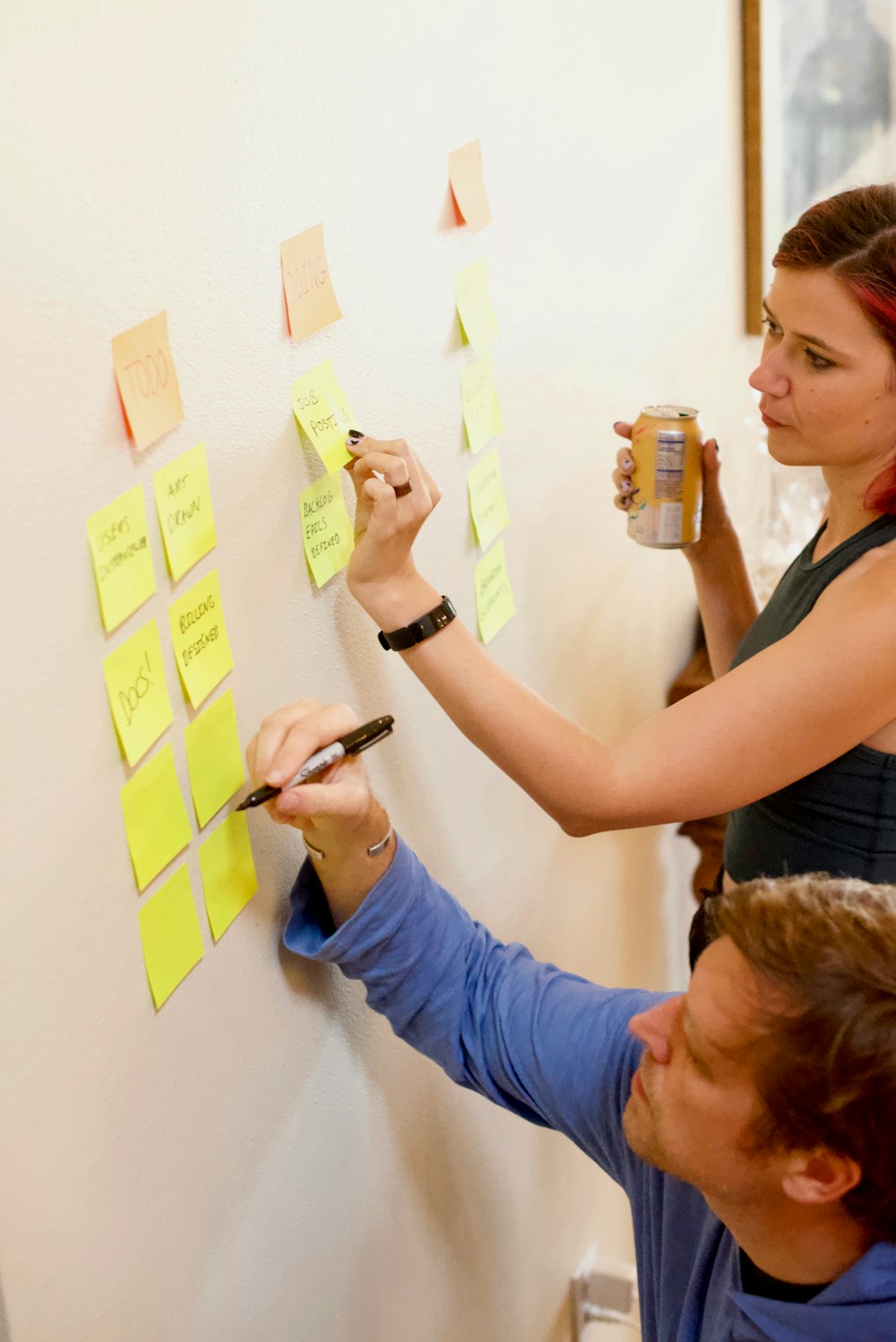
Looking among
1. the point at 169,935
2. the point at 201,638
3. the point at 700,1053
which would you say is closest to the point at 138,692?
the point at 201,638

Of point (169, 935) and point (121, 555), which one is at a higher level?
point (121, 555)

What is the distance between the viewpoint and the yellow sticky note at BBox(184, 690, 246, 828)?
2.93ft

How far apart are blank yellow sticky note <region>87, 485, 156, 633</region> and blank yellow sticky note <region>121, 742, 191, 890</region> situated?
11 cm

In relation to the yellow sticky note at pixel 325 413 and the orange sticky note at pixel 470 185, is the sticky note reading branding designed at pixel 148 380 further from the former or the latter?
the orange sticky note at pixel 470 185

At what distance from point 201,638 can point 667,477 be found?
64cm

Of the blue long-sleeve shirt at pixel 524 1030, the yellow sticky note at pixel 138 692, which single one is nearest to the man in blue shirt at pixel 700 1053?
the blue long-sleeve shirt at pixel 524 1030

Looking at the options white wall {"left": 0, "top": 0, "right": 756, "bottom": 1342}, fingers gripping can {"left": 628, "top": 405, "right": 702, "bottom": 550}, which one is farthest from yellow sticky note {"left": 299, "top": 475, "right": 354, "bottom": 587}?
fingers gripping can {"left": 628, "top": 405, "right": 702, "bottom": 550}

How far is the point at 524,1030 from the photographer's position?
3.59 feet

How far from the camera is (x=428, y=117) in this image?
1101mm

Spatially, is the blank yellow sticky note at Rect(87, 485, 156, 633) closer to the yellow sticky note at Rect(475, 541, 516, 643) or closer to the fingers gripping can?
the yellow sticky note at Rect(475, 541, 516, 643)

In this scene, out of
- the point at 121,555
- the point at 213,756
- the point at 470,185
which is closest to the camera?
the point at 121,555

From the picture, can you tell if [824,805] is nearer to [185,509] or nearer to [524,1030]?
[524,1030]

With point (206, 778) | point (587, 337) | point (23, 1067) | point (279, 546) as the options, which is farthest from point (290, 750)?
point (587, 337)

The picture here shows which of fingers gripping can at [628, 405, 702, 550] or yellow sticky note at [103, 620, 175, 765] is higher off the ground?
yellow sticky note at [103, 620, 175, 765]
